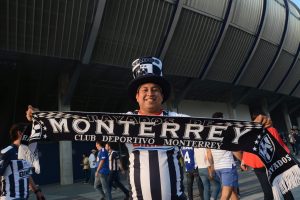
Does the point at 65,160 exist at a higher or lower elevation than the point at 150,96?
lower

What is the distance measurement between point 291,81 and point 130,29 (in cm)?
1836

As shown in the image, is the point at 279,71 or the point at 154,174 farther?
the point at 279,71

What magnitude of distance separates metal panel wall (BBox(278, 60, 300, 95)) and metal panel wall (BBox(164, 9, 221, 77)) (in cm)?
1143

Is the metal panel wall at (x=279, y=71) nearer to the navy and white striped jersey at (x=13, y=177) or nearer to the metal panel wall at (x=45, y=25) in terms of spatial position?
the metal panel wall at (x=45, y=25)

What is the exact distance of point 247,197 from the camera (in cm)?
797

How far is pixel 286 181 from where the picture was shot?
8.65 feet

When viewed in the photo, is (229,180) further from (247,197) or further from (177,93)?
(177,93)

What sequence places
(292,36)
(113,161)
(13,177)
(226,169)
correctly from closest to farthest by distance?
(13,177) → (226,169) → (113,161) → (292,36)

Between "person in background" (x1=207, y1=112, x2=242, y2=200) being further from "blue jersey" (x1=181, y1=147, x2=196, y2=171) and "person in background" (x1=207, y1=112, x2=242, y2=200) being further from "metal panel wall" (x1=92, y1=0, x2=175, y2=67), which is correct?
"metal panel wall" (x1=92, y1=0, x2=175, y2=67)

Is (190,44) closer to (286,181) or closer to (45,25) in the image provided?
(45,25)

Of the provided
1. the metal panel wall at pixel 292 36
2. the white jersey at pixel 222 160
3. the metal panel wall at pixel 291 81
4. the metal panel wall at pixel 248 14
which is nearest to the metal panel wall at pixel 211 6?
the metal panel wall at pixel 248 14

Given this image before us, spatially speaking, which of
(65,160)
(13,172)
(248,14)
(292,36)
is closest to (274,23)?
(292,36)

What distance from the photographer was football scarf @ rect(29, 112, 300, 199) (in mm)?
2664

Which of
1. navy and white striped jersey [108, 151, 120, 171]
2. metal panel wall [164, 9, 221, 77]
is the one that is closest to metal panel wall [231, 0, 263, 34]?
metal panel wall [164, 9, 221, 77]
